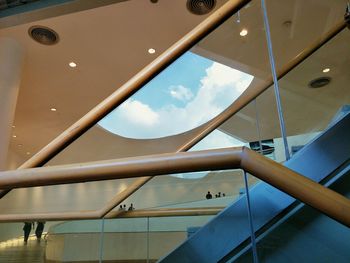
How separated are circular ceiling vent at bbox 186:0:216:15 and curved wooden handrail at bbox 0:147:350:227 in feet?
9.78

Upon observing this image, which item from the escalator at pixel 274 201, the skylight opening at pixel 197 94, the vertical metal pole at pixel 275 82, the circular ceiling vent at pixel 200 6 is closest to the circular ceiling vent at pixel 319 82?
the skylight opening at pixel 197 94

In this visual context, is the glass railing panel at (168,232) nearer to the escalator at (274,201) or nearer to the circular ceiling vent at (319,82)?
the escalator at (274,201)

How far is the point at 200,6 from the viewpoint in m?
3.42

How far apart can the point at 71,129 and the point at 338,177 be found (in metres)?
1.04

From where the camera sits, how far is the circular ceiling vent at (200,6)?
3359 millimetres

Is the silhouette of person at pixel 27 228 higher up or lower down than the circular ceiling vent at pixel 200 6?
lower down

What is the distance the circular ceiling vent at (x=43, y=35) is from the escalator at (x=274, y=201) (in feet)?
12.0

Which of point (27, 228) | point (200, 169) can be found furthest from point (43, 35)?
point (200, 169)

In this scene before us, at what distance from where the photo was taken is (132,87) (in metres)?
1.24

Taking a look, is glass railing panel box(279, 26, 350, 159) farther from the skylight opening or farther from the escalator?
the escalator

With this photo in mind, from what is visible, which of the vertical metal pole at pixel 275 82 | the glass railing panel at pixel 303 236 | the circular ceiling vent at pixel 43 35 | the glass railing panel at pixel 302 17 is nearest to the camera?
the glass railing panel at pixel 303 236

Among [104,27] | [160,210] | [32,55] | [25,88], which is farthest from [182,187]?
[25,88]

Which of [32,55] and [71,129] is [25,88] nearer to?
[32,55]

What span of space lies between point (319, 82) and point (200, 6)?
1.62 metres
